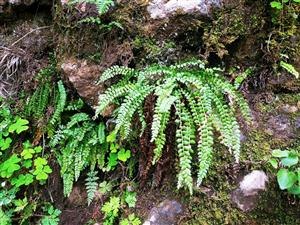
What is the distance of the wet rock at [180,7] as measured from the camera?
310cm

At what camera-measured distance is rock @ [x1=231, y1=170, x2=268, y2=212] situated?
262 cm

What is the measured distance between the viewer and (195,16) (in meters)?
3.10

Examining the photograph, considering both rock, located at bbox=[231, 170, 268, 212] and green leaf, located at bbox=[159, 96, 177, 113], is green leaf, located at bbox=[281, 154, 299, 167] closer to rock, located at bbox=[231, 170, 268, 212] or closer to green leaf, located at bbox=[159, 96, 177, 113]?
rock, located at bbox=[231, 170, 268, 212]

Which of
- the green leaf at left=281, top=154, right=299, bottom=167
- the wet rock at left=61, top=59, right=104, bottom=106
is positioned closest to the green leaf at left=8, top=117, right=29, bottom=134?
the wet rock at left=61, top=59, right=104, bottom=106

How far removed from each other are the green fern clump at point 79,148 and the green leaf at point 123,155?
23 cm

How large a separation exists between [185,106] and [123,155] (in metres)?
0.81

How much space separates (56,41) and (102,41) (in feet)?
2.61

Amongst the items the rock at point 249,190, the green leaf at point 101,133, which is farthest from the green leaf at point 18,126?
the rock at point 249,190

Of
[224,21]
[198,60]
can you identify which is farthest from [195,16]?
[198,60]

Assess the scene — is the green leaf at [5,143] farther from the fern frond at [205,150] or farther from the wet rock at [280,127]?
the wet rock at [280,127]

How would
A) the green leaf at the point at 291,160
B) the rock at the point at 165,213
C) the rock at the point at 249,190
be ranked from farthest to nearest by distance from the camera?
the rock at the point at 165,213
the rock at the point at 249,190
the green leaf at the point at 291,160

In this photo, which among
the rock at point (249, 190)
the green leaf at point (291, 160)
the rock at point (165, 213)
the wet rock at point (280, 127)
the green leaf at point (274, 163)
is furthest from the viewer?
the wet rock at point (280, 127)

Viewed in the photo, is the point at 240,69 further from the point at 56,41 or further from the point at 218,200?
the point at 56,41

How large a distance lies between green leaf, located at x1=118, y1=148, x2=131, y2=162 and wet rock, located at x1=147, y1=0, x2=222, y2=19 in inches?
53.9
